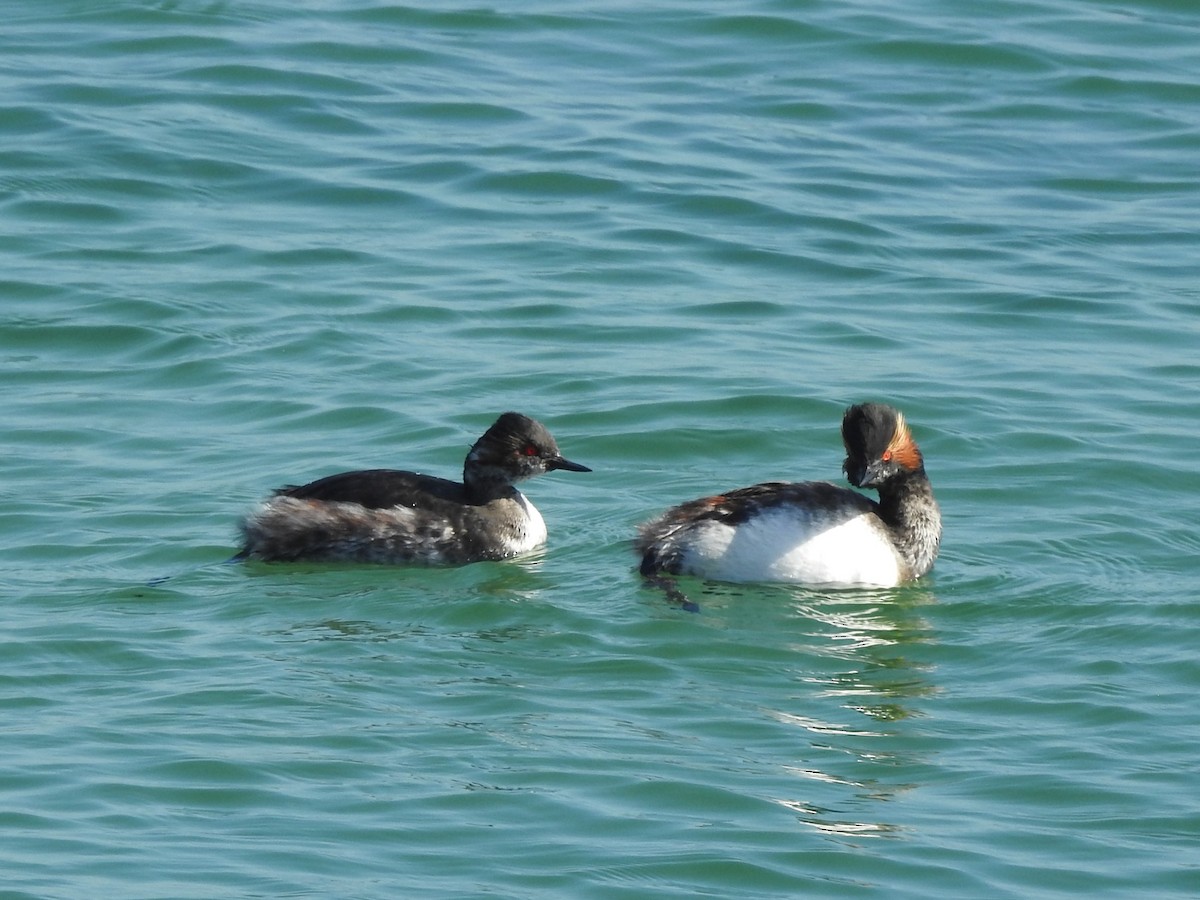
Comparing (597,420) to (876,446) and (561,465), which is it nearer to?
(561,465)

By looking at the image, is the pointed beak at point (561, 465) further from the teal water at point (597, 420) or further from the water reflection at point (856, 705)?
the water reflection at point (856, 705)

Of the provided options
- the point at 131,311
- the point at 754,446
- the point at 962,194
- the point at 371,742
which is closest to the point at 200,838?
the point at 371,742

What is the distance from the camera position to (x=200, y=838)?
27.2 feet

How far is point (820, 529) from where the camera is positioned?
11.4 meters

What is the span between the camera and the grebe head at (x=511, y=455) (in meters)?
12.5

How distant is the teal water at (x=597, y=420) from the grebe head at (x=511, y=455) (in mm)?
458

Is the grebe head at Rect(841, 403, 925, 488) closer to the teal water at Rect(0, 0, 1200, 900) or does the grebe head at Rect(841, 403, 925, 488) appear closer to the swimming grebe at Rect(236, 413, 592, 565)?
the teal water at Rect(0, 0, 1200, 900)

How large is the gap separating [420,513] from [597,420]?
2401mm

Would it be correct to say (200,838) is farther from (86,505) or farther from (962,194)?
(962,194)

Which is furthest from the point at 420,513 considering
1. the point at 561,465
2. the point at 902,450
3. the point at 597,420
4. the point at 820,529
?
the point at 902,450

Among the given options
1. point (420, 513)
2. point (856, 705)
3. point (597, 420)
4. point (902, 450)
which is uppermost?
point (902, 450)

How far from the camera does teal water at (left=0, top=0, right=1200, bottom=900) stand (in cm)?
858

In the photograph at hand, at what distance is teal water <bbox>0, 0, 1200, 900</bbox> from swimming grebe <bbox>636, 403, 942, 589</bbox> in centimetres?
18

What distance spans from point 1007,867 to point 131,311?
9750mm
